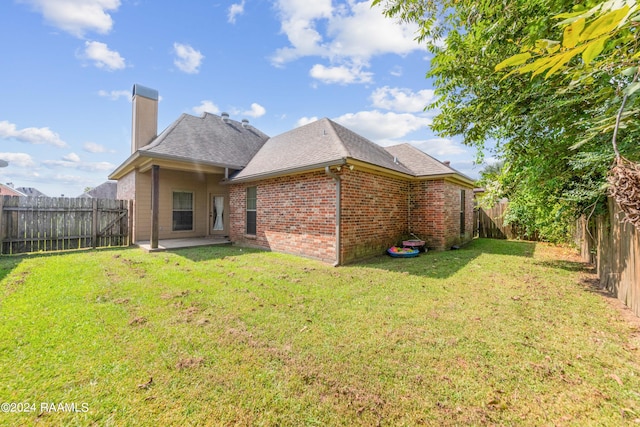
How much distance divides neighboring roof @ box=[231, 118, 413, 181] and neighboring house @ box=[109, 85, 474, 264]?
59mm

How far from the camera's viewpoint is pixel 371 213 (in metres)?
8.20

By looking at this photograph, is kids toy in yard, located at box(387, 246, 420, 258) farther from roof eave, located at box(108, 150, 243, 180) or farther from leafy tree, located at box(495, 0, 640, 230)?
roof eave, located at box(108, 150, 243, 180)

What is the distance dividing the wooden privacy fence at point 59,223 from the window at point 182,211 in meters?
1.80

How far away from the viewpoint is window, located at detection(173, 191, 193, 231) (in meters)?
11.7

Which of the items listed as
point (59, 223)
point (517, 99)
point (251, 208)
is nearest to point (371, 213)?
point (517, 99)

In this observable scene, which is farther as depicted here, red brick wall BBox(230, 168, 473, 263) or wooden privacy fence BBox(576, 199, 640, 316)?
red brick wall BBox(230, 168, 473, 263)

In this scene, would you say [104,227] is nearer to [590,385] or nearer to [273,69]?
[273,69]

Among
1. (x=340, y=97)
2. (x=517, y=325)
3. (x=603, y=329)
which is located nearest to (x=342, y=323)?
(x=517, y=325)

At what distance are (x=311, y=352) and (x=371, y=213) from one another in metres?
5.82

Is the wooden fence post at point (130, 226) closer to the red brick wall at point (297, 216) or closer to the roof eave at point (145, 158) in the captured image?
the roof eave at point (145, 158)

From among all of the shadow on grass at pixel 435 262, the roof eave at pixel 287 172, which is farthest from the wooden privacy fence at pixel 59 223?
the shadow on grass at pixel 435 262

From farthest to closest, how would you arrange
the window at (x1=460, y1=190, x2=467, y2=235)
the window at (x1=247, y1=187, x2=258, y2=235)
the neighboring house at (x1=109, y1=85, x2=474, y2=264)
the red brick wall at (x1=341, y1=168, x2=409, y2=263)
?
the window at (x1=460, y1=190, x2=467, y2=235), the window at (x1=247, y1=187, x2=258, y2=235), the neighboring house at (x1=109, y1=85, x2=474, y2=264), the red brick wall at (x1=341, y1=168, x2=409, y2=263)

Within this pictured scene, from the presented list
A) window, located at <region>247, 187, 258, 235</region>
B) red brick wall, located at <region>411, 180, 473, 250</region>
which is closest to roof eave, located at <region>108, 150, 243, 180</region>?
window, located at <region>247, 187, 258, 235</region>

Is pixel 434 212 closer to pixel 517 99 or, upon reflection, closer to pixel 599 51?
pixel 517 99
